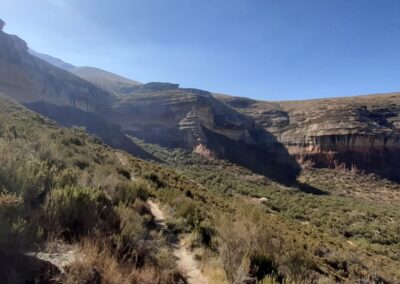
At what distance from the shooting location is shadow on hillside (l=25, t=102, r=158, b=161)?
165 feet

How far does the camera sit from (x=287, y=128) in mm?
68188

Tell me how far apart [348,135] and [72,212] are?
60.7m

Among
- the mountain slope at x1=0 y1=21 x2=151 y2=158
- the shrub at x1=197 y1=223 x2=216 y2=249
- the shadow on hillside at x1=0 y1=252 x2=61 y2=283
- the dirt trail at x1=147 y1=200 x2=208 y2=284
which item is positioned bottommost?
the shrub at x1=197 y1=223 x2=216 y2=249

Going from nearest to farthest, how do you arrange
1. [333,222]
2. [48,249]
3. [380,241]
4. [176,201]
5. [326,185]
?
1. [48,249]
2. [176,201]
3. [380,241]
4. [333,222]
5. [326,185]

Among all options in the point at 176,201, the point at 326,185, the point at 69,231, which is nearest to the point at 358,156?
the point at 326,185

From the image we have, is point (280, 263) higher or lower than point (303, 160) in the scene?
higher

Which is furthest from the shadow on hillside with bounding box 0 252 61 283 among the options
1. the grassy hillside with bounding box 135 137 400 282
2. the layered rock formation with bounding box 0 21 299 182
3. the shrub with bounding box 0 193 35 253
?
the layered rock formation with bounding box 0 21 299 182

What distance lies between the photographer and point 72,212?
16.2 feet

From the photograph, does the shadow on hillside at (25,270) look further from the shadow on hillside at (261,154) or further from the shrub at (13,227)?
the shadow on hillside at (261,154)

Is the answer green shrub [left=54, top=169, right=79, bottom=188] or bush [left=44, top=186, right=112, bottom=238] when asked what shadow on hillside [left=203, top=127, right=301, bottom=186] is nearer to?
green shrub [left=54, top=169, right=79, bottom=188]

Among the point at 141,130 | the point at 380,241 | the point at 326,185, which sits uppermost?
the point at 141,130

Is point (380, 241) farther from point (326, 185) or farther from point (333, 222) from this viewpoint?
point (326, 185)

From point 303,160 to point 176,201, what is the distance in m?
54.7

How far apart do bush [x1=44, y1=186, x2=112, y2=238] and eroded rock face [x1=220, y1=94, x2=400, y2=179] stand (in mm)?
58269
